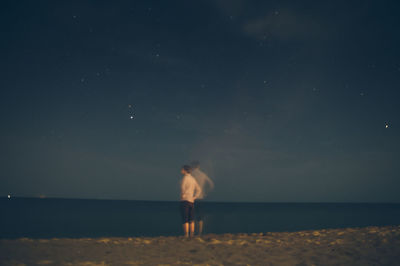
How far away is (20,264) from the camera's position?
466 cm

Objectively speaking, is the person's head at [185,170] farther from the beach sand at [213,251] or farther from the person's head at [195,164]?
the beach sand at [213,251]

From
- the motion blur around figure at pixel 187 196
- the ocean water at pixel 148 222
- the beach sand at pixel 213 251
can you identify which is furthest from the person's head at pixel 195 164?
the ocean water at pixel 148 222

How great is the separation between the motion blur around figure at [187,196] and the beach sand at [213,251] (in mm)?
884

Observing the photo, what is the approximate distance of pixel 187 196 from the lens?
25.8 feet

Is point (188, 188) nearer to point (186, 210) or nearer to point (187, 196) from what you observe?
point (187, 196)

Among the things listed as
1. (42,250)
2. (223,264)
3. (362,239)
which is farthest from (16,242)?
(362,239)

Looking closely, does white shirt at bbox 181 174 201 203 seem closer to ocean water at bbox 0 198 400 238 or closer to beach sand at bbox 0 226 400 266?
beach sand at bbox 0 226 400 266

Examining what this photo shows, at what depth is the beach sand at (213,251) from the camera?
4.92 m

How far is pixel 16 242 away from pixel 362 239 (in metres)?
8.60

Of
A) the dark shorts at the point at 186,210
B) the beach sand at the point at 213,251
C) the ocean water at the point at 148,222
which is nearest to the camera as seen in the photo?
the beach sand at the point at 213,251

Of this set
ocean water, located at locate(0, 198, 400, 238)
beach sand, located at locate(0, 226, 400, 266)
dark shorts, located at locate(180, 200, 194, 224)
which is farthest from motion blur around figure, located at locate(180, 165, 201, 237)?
ocean water, located at locate(0, 198, 400, 238)

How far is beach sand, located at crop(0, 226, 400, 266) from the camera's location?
4922 millimetres

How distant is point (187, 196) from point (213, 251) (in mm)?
2292

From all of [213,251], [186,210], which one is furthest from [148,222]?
[213,251]
